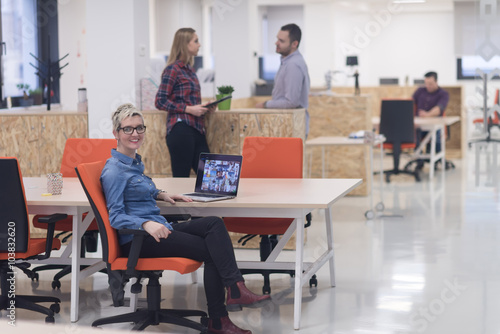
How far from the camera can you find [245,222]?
177 inches

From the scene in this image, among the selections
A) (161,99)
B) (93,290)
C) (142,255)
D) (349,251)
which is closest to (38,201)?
(142,255)

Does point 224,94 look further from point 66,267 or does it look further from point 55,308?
point 55,308

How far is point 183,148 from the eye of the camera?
5.49 meters

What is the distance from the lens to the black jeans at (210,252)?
359 centimetres

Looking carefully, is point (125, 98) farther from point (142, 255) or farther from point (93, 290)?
point (142, 255)

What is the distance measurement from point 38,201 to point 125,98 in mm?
2365

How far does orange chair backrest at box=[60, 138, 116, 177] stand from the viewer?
4816 mm

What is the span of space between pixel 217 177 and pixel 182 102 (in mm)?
1661

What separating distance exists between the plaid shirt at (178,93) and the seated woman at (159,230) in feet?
5.48

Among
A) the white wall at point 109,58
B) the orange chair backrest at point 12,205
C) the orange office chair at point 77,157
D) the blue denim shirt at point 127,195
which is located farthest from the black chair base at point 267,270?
the white wall at point 109,58

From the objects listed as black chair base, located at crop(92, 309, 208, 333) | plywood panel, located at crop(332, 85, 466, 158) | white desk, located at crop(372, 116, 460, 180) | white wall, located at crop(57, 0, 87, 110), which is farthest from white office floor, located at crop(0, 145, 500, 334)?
plywood panel, located at crop(332, 85, 466, 158)

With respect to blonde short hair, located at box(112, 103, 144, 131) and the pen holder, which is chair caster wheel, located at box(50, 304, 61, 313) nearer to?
the pen holder

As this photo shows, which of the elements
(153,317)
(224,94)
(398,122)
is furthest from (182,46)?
(398,122)

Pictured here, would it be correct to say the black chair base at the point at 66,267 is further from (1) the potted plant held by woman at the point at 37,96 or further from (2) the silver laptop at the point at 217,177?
(1) the potted plant held by woman at the point at 37,96
